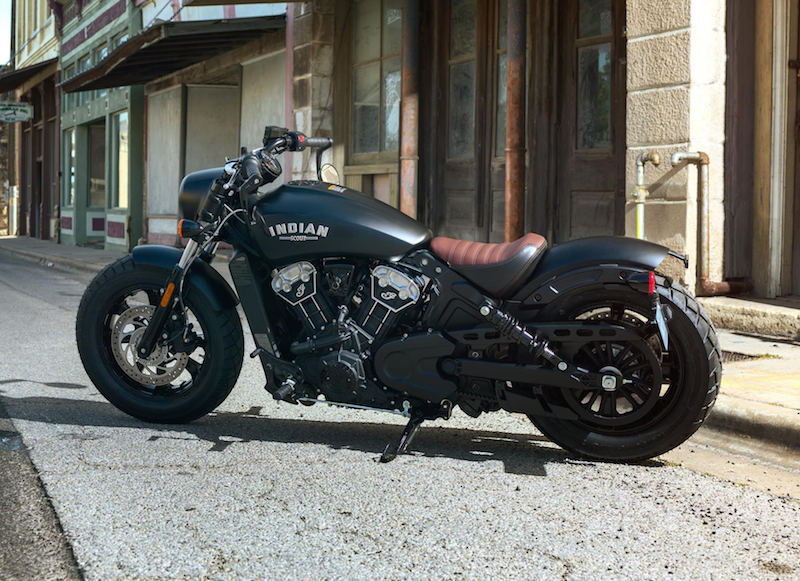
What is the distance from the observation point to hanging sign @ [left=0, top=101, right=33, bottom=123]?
26844mm

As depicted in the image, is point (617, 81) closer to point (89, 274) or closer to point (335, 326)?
point (335, 326)

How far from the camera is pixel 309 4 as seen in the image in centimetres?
1253

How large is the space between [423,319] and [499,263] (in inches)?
16.1

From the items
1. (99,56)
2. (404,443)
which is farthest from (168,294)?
(99,56)

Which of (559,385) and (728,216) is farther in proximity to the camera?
(728,216)

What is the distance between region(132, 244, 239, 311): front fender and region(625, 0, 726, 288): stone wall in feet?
12.7

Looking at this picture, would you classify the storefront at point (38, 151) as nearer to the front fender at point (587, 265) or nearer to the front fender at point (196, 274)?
the front fender at point (196, 274)

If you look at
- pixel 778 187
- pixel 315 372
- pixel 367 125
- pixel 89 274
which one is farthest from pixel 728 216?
pixel 89 274

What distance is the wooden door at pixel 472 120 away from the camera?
33.2 feet

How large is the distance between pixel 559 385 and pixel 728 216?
395cm

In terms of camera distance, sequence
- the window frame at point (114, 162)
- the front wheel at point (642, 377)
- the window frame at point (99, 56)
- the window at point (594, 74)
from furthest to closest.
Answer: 1. the window frame at point (99, 56)
2. the window frame at point (114, 162)
3. the window at point (594, 74)
4. the front wheel at point (642, 377)

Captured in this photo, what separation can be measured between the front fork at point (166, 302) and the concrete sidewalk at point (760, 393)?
257 cm

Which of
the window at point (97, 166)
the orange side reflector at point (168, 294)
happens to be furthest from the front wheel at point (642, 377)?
the window at point (97, 166)

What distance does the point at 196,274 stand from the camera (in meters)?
4.64
